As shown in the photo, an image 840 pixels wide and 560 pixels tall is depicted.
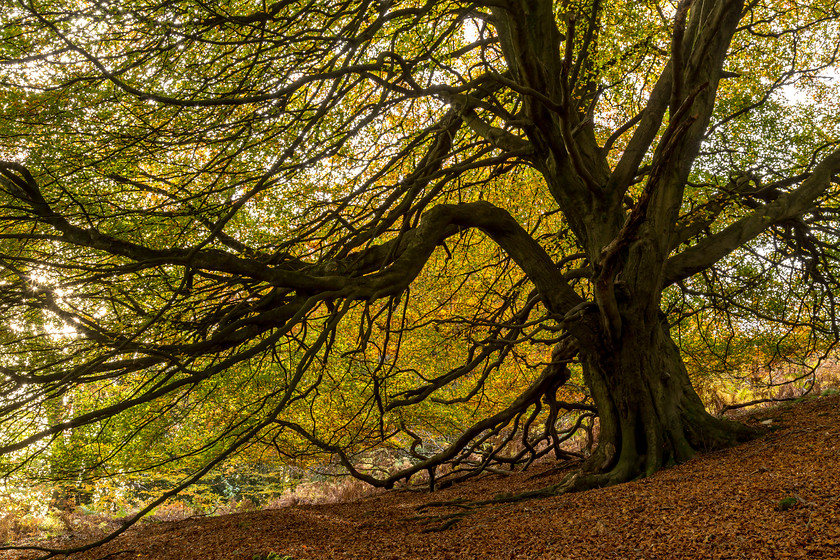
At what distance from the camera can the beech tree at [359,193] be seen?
396 centimetres

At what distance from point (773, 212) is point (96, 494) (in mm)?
12975

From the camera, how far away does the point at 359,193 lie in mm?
4887

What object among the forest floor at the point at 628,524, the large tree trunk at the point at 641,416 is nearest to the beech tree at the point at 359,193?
the large tree trunk at the point at 641,416

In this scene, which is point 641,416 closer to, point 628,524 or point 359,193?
point 628,524

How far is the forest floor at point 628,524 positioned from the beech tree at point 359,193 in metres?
0.88

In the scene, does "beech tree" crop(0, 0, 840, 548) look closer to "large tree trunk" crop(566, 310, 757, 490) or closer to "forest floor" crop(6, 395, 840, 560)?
"large tree trunk" crop(566, 310, 757, 490)

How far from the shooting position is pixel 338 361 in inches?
399

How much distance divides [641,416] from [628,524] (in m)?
2.20

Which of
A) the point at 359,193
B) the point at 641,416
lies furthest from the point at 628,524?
the point at 359,193

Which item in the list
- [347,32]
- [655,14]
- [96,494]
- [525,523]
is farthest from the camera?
[96,494]

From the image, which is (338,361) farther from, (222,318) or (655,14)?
(655,14)

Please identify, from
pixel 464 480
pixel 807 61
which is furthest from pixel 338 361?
pixel 807 61

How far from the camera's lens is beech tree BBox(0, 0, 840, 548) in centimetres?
396

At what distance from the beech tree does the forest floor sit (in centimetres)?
88
